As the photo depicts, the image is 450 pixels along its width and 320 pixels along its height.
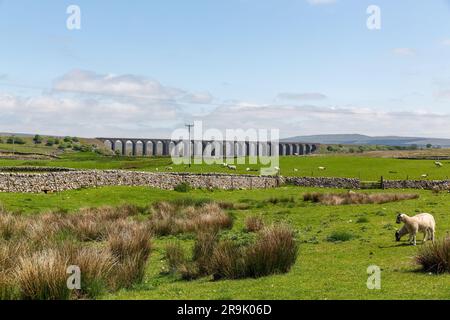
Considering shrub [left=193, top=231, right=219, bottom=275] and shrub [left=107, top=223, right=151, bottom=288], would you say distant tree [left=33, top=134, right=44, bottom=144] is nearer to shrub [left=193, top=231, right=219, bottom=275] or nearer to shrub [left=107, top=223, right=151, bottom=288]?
shrub [left=107, top=223, right=151, bottom=288]

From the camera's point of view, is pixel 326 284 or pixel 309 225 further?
pixel 309 225

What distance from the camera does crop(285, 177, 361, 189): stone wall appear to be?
198ft

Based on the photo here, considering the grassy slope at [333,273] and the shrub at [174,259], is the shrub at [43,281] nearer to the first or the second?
the grassy slope at [333,273]

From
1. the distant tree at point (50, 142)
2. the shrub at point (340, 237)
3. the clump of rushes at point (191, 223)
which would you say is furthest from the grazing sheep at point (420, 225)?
the distant tree at point (50, 142)

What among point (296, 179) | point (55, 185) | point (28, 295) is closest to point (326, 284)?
point (28, 295)

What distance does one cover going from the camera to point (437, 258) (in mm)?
13117

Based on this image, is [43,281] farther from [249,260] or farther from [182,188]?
[182,188]

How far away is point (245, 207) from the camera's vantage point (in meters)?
36.9

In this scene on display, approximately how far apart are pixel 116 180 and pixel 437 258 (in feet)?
128

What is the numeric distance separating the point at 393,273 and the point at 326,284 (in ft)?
7.46

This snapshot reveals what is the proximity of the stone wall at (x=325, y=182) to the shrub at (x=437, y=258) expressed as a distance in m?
46.8

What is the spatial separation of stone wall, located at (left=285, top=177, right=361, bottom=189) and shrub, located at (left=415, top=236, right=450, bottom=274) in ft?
154

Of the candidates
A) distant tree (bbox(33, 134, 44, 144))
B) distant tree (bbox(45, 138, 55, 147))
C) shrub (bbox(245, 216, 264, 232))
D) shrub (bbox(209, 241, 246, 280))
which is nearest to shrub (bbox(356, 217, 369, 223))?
shrub (bbox(245, 216, 264, 232))
